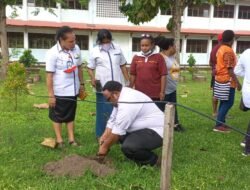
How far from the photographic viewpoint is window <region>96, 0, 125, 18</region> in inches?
1066

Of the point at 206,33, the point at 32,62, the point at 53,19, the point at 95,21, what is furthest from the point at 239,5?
the point at 32,62

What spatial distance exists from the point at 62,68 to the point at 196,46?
27.0m

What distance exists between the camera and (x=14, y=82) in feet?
25.7

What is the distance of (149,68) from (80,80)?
993 mm

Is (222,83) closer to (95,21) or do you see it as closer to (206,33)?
(95,21)

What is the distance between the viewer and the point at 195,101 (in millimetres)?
10344

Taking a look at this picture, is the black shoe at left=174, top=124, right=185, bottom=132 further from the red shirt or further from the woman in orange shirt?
the red shirt

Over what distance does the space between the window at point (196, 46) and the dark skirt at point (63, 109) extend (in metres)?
26.1

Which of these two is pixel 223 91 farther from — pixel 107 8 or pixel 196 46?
pixel 196 46

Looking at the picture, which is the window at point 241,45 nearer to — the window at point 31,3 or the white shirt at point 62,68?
the window at point 31,3

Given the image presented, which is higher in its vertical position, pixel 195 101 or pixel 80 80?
pixel 80 80

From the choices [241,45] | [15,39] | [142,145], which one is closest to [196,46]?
[241,45]

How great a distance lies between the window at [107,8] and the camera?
27.1 meters

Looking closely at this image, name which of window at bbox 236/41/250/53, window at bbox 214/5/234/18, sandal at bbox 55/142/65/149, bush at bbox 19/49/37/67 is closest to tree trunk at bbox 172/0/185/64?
bush at bbox 19/49/37/67
